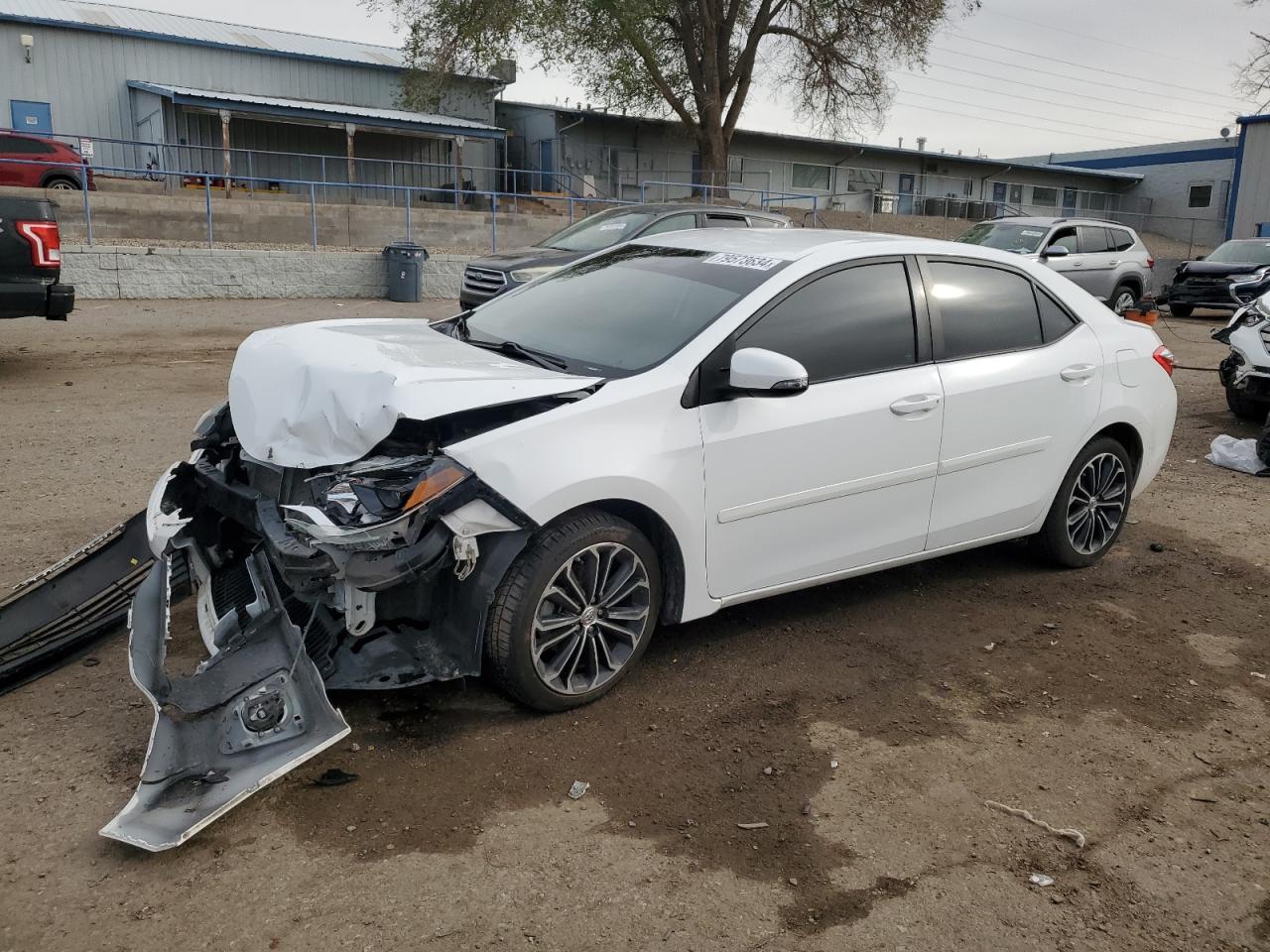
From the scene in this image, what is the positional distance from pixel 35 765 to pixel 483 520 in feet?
5.25

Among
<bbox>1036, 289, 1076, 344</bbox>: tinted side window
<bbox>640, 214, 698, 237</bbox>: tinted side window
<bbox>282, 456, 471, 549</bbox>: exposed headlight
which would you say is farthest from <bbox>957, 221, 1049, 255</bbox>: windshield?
<bbox>282, 456, 471, 549</bbox>: exposed headlight

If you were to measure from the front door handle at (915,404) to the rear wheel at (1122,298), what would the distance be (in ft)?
48.0

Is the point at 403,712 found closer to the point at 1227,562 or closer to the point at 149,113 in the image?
the point at 1227,562

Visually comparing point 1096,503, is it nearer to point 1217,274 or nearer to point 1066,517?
point 1066,517

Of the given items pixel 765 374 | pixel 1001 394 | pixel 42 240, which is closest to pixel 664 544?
pixel 765 374

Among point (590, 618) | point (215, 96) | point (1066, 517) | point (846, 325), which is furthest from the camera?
Result: point (215, 96)

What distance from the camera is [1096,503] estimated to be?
17.7 ft

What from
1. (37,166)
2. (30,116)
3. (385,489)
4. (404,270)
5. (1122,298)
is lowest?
(1122,298)

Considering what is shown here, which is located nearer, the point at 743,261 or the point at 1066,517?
the point at 743,261

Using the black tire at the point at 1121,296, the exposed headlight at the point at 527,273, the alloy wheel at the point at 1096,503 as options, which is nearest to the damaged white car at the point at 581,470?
the alloy wheel at the point at 1096,503

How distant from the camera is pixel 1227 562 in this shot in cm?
582

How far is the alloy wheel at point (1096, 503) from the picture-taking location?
5.32 meters

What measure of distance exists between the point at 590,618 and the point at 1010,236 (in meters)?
15.0

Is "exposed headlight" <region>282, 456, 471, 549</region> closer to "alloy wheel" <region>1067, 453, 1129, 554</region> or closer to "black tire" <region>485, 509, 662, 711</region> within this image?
"black tire" <region>485, 509, 662, 711</region>
